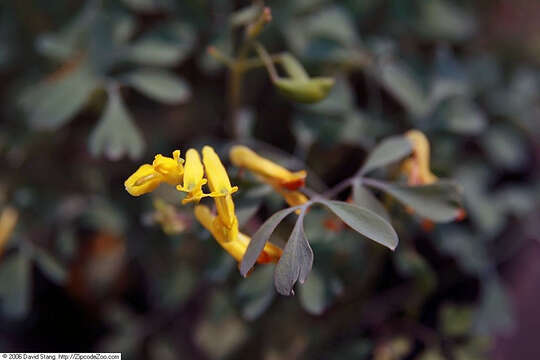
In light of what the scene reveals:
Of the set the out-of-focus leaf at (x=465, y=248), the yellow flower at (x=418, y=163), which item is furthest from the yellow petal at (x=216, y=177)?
the out-of-focus leaf at (x=465, y=248)

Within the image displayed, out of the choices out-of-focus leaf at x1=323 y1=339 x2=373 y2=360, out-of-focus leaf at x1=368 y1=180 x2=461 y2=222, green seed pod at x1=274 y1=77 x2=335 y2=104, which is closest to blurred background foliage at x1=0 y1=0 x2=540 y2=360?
out-of-focus leaf at x1=323 y1=339 x2=373 y2=360

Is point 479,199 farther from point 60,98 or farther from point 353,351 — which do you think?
point 60,98

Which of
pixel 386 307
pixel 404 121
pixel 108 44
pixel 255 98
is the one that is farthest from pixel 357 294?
pixel 108 44

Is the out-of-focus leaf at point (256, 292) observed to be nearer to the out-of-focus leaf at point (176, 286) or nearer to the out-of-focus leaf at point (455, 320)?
the out-of-focus leaf at point (176, 286)

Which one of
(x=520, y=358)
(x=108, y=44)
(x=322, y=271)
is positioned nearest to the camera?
(x=322, y=271)

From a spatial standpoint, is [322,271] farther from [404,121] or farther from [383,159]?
[404,121]

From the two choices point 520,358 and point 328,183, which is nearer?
point 328,183
